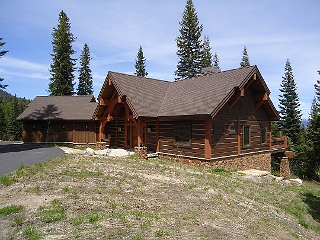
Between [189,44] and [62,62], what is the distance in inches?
852

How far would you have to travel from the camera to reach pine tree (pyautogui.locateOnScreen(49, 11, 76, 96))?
43562mm

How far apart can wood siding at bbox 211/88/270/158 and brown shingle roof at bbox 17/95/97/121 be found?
15424 millimetres

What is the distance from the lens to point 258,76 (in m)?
18.1

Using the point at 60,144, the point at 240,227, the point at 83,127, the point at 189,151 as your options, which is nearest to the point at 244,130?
the point at 189,151

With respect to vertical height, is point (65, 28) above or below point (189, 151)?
above

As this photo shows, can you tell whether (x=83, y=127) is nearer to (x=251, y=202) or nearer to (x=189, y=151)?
(x=189, y=151)

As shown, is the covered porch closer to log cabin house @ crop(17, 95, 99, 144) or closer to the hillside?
log cabin house @ crop(17, 95, 99, 144)

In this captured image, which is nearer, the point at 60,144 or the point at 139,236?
the point at 139,236

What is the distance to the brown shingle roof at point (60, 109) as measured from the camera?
2800cm

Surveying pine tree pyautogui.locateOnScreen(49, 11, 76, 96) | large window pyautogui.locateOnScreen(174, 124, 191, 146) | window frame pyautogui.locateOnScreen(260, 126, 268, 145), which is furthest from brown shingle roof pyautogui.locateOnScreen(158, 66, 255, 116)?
pine tree pyautogui.locateOnScreen(49, 11, 76, 96)

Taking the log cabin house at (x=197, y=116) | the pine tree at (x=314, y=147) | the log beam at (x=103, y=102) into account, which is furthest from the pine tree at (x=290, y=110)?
the log beam at (x=103, y=102)

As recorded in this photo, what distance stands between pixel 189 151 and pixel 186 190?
21.3 feet

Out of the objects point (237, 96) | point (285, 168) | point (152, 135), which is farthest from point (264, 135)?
point (152, 135)

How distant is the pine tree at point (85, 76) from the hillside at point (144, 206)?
128ft
